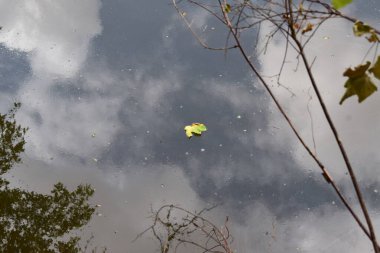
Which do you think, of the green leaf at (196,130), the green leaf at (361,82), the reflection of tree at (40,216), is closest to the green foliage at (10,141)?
the reflection of tree at (40,216)

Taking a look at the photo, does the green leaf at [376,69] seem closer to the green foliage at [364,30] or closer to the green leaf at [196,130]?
the green foliage at [364,30]

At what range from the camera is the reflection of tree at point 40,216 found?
4.17m

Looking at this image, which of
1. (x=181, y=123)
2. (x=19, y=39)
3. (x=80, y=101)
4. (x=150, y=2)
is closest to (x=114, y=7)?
(x=150, y=2)

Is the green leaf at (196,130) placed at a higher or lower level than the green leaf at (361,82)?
higher

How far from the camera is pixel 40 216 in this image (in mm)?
4379

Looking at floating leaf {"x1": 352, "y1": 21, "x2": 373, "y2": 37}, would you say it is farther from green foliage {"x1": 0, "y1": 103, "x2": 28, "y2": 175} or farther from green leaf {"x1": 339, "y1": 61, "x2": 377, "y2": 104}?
green foliage {"x1": 0, "y1": 103, "x2": 28, "y2": 175}

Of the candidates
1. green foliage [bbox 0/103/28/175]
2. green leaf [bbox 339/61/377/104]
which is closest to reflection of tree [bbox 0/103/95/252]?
green foliage [bbox 0/103/28/175]

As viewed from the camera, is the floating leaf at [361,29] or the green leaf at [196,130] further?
the green leaf at [196,130]

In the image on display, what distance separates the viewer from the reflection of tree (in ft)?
13.7

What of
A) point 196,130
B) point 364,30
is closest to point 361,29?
point 364,30

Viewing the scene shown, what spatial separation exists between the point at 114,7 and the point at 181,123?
2268 mm

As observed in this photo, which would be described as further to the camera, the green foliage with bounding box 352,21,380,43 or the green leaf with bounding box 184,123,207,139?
the green leaf with bounding box 184,123,207,139

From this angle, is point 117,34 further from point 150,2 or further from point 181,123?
point 181,123

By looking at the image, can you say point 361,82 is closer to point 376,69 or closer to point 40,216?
point 376,69
